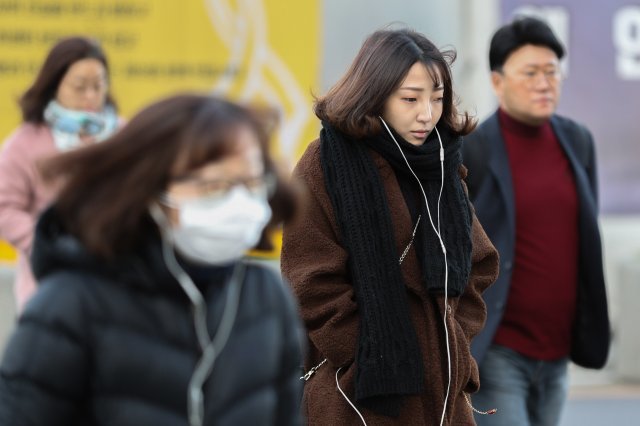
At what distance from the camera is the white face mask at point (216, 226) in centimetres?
242

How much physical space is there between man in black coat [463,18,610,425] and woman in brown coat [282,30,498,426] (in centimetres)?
83

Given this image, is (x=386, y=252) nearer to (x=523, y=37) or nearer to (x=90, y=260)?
(x=90, y=260)

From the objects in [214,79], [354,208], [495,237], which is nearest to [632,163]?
[214,79]

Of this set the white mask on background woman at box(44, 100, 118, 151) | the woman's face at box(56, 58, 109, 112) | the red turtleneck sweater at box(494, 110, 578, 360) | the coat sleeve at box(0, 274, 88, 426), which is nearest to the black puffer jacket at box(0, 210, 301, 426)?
the coat sleeve at box(0, 274, 88, 426)

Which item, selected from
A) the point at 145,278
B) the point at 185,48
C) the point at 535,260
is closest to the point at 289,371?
the point at 145,278

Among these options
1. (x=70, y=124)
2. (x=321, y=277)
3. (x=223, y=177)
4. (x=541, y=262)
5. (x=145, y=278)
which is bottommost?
(x=541, y=262)

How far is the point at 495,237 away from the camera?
186 inches

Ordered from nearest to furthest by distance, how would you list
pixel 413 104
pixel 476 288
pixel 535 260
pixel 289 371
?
pixel 289 371 < pixel 413 104 < pixel 476 288 < pixel 535 260

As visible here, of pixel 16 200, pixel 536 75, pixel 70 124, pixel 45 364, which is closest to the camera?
pixel 45 364

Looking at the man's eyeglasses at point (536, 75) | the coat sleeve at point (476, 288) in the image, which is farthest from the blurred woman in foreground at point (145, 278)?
the man's eyeglasses at point (536, 75)

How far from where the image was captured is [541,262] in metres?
4.80

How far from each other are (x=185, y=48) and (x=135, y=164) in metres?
5.14

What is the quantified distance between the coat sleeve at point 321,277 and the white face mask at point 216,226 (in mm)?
1204

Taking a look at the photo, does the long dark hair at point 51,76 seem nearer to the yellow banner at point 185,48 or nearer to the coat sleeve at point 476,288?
the yellow banner at point 185,48
